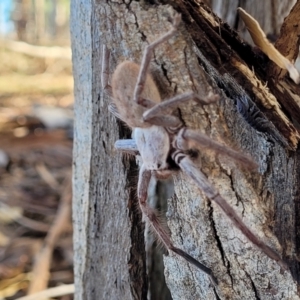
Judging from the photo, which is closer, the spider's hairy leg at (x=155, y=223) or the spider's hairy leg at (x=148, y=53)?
the spider's hairy leg at (x=148, y=53)

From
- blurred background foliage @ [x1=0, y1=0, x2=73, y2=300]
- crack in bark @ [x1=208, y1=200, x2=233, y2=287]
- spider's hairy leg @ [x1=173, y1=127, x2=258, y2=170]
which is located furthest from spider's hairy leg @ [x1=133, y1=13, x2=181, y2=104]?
blurred background foliage @ [x1=0, y1=0, x2=73, y2=300]

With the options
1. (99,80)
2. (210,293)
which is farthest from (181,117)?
(210,293)

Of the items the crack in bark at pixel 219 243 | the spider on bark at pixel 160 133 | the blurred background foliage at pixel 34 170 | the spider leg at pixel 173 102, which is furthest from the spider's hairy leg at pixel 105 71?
the blurred background foliage at pixel 34 170

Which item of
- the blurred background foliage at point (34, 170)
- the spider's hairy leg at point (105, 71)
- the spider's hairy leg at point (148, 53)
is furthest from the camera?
the blurred background foliage at point (34, 170)

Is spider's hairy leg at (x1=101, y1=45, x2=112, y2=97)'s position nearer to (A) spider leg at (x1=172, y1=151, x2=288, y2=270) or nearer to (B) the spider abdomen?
(B) the spider abdomen

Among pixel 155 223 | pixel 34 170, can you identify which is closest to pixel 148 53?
pixel 155 223

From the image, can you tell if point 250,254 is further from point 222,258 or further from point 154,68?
point 154,68

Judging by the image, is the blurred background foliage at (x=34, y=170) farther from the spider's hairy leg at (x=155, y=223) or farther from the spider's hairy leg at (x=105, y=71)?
the spider's hairy leg at (x=105, y=71)

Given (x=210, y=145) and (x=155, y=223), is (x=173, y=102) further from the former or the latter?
(x=155, y=223)
